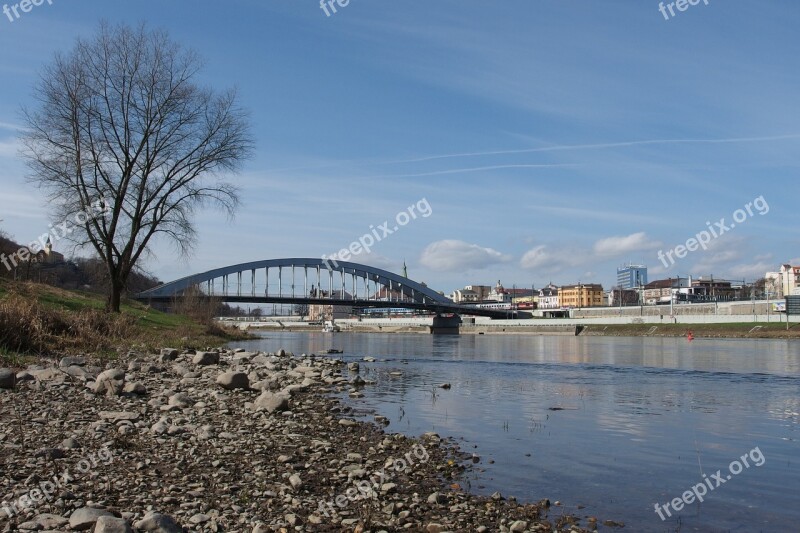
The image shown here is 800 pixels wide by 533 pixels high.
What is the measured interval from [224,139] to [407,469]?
2780 centimetres

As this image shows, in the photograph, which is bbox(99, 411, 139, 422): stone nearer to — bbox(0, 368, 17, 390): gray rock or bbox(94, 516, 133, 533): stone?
bbox(0, 368, 17, 390): gray rock

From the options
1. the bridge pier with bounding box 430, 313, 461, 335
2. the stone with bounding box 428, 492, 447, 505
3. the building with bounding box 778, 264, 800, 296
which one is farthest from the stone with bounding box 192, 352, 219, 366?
the building with bounding box 778, 264, 800, 296

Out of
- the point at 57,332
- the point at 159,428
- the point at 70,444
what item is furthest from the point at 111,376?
the point at 57,332

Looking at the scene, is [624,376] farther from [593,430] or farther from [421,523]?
[421,523]

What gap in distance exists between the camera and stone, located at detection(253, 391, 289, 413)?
38.3 ft

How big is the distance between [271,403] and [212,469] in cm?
445

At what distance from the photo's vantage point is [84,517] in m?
5.31

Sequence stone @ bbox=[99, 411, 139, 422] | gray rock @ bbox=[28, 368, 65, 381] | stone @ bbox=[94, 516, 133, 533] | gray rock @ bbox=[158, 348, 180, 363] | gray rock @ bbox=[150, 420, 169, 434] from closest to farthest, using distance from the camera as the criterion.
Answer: stone @ bbox=[94, 516, 133, 533], gray rock @ bbox=[150, 420, 169, 434], stone @ bbox=[99, 411, 139, 422], gray rock @ bbox=[28, 368, 65, 381], gray rock @ bbox=[158, 348, 180, 363]

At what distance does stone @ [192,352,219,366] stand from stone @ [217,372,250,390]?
17.1 feet

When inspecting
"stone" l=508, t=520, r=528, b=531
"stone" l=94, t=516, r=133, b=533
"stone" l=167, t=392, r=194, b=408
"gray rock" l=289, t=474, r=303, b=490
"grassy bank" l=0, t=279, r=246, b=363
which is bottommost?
"stone" l=508, t=520, r=528, b=531

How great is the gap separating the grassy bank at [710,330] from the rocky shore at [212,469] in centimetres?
7515

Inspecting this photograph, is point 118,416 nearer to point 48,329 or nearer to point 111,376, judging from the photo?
point 111,376

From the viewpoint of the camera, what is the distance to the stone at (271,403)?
1168 centimetres

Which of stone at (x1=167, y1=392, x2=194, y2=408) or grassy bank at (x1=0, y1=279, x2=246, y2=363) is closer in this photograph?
stone at (x1=167, y1=392, x2=194, y2=408)
